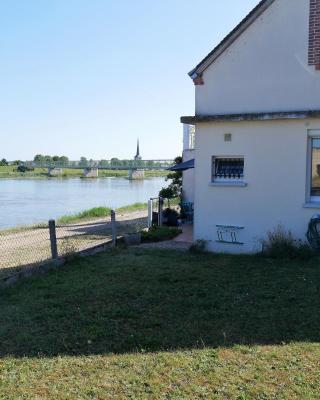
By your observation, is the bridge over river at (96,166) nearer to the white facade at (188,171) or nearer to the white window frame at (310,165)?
the white facade at (188,171)

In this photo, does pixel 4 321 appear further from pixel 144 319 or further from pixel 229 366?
pixel 229 366

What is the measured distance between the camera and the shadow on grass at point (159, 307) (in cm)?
543

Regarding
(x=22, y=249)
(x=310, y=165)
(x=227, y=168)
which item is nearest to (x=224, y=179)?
(x=227, y=168)

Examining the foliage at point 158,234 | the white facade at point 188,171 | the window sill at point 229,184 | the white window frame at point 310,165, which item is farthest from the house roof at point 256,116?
the white facade at point 188,171

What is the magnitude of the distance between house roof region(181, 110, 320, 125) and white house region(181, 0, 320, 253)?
0.06ft

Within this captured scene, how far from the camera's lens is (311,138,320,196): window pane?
1020cm

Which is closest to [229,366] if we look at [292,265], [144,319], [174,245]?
[144,319]

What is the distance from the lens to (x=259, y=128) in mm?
10523

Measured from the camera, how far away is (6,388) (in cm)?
429

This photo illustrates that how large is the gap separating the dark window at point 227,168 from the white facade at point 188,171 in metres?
7.74

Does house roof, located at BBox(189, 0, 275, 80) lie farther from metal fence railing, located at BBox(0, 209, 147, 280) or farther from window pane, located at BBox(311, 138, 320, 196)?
metal fence railing, located at BBox(0, 209, 147, 280)

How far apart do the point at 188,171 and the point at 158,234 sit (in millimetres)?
6675

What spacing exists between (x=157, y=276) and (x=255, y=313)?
2.46 meters

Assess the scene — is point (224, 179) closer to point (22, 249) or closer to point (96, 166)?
point (22, 249)
